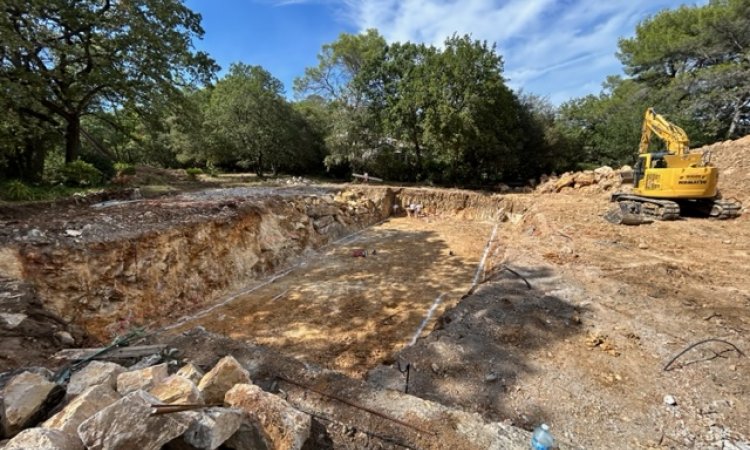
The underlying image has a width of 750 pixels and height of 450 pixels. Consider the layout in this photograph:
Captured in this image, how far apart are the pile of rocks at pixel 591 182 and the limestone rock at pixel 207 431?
14.9 metres

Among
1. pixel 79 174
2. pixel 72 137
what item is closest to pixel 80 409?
pixel 79 174

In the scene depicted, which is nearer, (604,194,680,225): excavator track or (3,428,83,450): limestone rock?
(3,428,83,450): limestone rock

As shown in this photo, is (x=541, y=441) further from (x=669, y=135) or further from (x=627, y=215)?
(x=669, y=135)

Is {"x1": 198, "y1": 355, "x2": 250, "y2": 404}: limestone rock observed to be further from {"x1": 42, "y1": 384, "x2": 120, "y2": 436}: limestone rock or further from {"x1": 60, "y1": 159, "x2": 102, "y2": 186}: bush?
{"x1": 60, "y1": 159, "x2": 102, "y2": 186}: bush

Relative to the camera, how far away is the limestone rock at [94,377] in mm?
2109

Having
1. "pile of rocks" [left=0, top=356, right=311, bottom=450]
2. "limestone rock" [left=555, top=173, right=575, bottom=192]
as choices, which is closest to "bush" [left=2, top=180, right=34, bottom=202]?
"pile of rocks" [left=0, top=356, right=311, bottom=450]

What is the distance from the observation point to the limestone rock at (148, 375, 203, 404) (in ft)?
6.00

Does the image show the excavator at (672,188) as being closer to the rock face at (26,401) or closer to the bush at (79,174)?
the rock face at (26,401)

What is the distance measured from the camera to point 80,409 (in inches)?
66.6

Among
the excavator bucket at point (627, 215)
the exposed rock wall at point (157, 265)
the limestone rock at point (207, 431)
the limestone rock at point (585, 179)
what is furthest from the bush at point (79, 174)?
the limestone rock at point (585, 179)

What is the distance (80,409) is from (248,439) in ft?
2.88

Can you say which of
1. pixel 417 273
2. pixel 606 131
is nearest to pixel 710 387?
pixel 417 273

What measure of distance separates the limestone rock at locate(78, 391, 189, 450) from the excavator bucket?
34.2 ft

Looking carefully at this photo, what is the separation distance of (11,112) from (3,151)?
5.55ft
